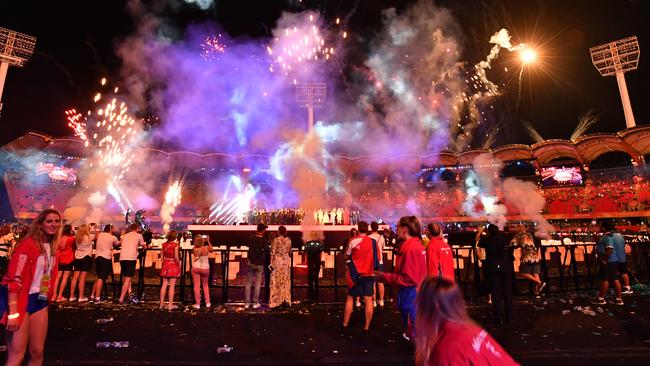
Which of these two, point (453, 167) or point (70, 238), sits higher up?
point (453, 167)

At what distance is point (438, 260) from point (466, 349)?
3.96 metres

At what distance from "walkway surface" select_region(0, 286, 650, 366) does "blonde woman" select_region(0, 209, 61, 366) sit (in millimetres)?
1609

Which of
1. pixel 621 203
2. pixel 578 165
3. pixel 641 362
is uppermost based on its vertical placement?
pixel 578 165

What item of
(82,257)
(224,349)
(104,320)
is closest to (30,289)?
(224,349)

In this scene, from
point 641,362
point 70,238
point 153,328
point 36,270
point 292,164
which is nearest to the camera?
point 36,270

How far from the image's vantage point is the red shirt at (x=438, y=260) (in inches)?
212

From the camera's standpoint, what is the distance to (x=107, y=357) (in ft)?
15.8

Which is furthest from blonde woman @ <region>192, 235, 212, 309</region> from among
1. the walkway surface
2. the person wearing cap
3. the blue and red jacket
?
the blue and red jacket

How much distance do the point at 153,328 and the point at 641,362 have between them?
764 cm

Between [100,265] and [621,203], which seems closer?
[100,265]

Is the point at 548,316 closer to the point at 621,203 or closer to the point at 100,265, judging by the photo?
the point at 100,265

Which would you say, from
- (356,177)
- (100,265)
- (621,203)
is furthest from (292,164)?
(621,203)

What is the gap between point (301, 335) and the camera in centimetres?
591

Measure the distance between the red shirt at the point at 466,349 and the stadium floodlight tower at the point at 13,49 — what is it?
4243cm
